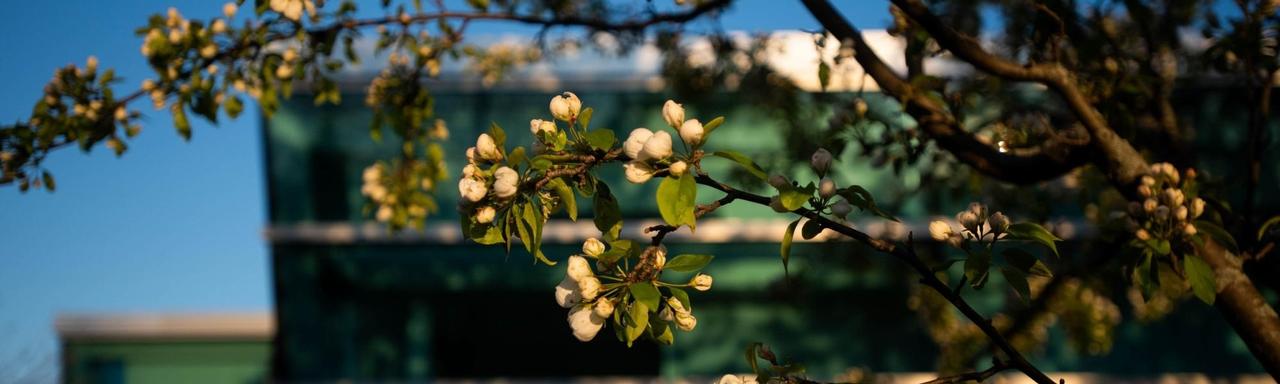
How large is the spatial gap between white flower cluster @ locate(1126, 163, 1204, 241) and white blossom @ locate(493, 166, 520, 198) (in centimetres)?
129

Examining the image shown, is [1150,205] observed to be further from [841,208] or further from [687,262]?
[687,262]

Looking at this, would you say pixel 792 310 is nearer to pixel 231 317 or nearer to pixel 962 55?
pixel 231 317

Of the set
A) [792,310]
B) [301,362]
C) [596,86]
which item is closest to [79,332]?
[301,362]

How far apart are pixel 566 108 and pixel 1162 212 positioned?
1196mm

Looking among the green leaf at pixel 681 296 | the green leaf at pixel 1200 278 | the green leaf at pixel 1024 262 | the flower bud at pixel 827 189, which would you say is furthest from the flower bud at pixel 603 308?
the green leaf at pixel 1200 278

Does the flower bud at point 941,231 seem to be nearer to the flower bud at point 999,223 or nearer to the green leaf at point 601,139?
the flower bud at point 999,223

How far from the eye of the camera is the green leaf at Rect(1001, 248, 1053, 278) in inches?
72.8

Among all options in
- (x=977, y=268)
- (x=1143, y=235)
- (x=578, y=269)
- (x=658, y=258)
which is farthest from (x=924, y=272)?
(x=1143, y=235)

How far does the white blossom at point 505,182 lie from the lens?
5.34 feet

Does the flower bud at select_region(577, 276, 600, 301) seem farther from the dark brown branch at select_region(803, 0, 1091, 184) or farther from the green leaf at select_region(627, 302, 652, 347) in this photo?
the dark brown branch at select_region(803, 0, 1091, 184)

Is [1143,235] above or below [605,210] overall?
below

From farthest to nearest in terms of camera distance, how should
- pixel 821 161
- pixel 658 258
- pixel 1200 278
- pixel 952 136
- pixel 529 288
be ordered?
pixel 529 288, pixel 952 136, pixel 1200 278, pixel 821 161, pixel 658 258

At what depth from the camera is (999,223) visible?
1.82m

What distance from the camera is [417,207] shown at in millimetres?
4332
